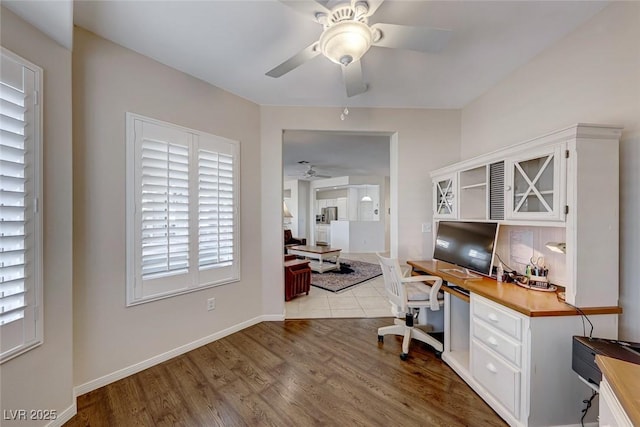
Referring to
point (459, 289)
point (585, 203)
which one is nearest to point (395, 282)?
point (459, 289)

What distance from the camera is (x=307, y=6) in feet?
4.28

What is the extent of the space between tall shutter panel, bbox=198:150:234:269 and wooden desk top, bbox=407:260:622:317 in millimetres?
2206

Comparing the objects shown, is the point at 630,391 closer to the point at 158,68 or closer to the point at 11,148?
the point at 11,148

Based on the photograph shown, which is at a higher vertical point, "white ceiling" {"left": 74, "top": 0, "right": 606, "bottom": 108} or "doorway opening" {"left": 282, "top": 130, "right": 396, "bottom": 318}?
"white ceiling" {"left": 74, "top": 0, "right": 606, "bottom": 108}

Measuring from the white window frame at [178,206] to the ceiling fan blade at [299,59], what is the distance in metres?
1.15

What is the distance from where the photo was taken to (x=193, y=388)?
1879mm

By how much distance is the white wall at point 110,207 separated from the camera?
5.88 feet

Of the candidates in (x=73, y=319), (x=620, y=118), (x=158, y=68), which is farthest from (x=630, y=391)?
(x=158, y=68)

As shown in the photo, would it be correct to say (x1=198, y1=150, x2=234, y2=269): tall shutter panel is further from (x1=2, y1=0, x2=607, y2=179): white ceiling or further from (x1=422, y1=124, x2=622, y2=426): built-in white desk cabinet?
(x1=422, y1=124, x2=622, y2=426): built-in white desk cabinet

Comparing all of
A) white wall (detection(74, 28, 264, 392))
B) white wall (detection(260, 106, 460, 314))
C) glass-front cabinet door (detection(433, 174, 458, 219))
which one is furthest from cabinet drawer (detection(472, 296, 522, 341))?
white wall (detection(74, 28, 264, 392))

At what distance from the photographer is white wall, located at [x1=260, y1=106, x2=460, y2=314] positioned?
120 inches

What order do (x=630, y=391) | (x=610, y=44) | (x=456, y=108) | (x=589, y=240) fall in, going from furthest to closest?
(x=456, y=108) → (x=610, y=44) → (x=589, y=240) → (x=630, y=391)

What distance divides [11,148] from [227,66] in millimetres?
1580

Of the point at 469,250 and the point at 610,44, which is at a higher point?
the point at 610,44
